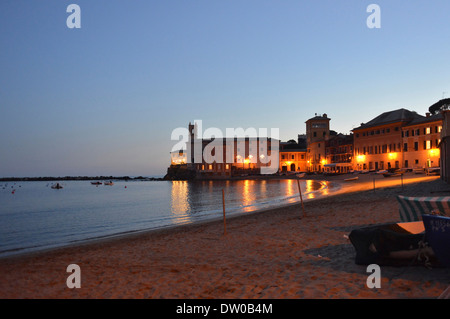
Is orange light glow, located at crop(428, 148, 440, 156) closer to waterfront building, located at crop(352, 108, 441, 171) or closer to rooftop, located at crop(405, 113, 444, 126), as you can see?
waterfront building, located at crop(352, 108, 441, 171)

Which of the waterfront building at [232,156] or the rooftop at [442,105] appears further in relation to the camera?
the waterfront building at [232,156]

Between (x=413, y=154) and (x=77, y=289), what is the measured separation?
69693 mm

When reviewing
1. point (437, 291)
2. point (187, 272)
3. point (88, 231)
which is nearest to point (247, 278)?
point (187, 272)

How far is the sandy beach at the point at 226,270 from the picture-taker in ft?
21.3

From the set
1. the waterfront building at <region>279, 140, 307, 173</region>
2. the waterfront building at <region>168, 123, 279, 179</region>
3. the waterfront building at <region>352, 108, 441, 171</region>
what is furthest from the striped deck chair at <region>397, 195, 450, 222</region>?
the waterfront building at <region>168, 123, 279, 179</region>

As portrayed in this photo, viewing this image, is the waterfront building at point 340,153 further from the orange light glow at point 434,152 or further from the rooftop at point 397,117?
the orange light glow at point 434,152

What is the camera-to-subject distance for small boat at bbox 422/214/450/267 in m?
6.01

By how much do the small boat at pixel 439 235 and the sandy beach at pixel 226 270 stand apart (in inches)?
16.3

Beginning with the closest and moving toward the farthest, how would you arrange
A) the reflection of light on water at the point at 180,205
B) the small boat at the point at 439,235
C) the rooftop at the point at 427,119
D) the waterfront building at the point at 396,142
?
the small boat at the point at 439,235 → the reflection of light on water at the point at 180,205 → the rooftop at the point at 427,119 → the waterfront building at the point at 396,142

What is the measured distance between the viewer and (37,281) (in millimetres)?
9000

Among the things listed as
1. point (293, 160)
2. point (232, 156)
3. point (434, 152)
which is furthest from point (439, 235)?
point (232, 156)

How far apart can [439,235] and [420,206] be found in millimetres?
2850

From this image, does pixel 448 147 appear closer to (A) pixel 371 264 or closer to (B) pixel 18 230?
(A) pixel 371 264

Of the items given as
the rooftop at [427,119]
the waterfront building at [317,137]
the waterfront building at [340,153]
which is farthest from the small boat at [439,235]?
the waterfront building at [317,137]
